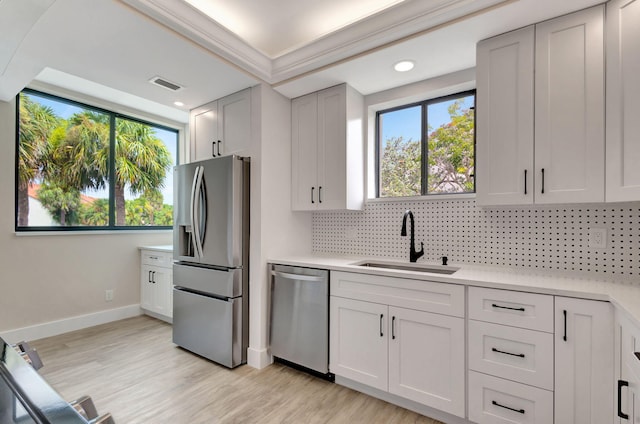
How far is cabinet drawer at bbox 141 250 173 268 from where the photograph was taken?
3.68m

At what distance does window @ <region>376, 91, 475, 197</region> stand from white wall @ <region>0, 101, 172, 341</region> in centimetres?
335

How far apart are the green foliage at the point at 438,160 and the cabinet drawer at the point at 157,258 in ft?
8.48

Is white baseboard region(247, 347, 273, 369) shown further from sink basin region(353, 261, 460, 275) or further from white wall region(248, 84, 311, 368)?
sink basin region(353, 261, 460, 275)

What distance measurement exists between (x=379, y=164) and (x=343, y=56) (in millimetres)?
1085

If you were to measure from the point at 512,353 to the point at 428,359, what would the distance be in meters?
0.48

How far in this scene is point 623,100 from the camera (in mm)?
1606

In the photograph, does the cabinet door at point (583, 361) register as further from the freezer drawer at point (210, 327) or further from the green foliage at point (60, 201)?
the green foliage at point (60, 201)

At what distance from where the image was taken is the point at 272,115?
2838mm

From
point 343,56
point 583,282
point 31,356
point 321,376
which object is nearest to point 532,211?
point 583,282

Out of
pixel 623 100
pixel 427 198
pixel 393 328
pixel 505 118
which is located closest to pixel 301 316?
pixel 393 328

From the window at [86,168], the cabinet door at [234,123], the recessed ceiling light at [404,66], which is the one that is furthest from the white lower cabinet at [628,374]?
the window at [86,168]

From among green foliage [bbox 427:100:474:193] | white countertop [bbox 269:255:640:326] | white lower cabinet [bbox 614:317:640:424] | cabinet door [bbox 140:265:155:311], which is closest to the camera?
white lower cabinet [bbox 614:317:640:424]

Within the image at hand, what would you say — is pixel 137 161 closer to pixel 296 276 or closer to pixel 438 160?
→ pixel 296 276

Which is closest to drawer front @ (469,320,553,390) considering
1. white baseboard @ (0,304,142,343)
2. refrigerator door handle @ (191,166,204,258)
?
refrigerator door handle @ (191,166,204,258)
